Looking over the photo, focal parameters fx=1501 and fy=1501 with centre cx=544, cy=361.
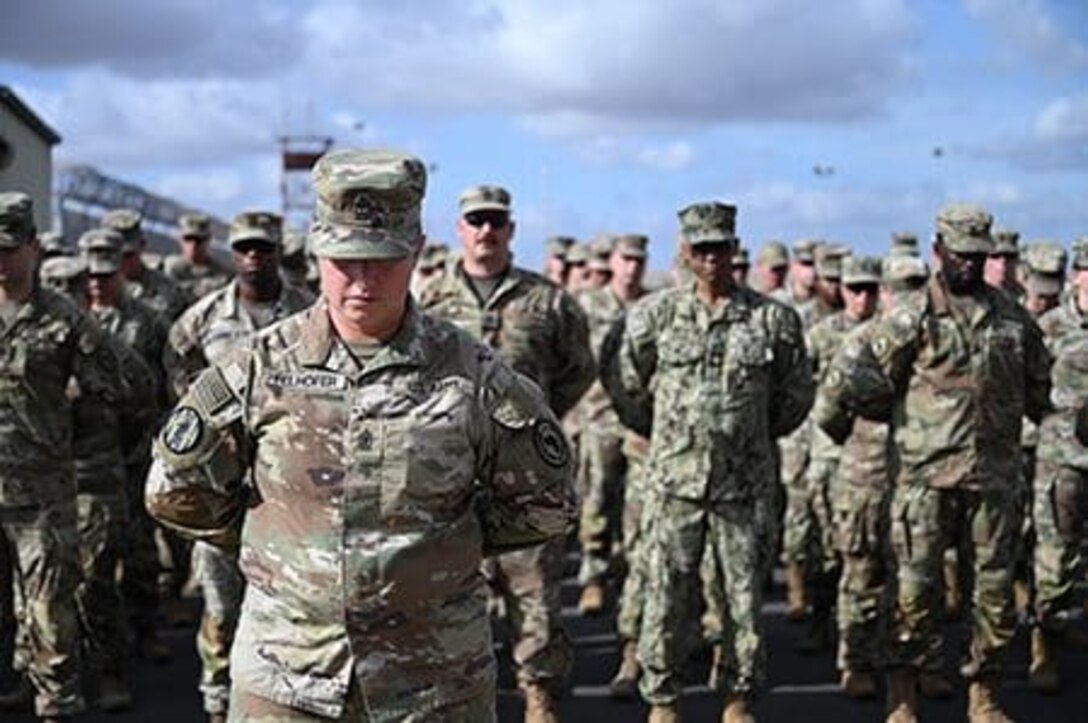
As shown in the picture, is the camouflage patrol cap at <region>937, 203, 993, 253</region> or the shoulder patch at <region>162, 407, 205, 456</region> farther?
the camouflage patrol cap at <region>937, 203, 993, 253</region>

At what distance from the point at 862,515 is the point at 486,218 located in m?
2.43

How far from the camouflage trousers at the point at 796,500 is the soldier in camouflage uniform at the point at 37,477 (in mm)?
4472

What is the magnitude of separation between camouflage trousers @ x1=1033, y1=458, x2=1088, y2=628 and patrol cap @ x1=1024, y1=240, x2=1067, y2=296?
1.55 m

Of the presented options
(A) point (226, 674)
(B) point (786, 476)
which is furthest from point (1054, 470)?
(A) point (226, 674)

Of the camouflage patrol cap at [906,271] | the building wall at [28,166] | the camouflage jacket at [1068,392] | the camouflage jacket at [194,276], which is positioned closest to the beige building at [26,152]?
the building wall at [28,166]

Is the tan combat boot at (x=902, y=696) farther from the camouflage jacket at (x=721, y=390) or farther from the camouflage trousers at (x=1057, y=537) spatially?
the camouflage trousers at (x=1057, y=537)

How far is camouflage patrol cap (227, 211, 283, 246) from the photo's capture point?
6.40 m

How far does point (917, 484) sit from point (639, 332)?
1.38 metres

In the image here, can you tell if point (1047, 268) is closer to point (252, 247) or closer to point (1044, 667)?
point (1044, 667)

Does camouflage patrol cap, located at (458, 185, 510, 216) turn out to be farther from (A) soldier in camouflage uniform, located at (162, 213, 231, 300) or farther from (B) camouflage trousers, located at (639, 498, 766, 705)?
(A) soldier in camouflage uniform, located at (162, 213, 231, 300)

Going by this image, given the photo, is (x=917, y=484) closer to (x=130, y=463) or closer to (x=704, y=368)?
(x=704, y=368)

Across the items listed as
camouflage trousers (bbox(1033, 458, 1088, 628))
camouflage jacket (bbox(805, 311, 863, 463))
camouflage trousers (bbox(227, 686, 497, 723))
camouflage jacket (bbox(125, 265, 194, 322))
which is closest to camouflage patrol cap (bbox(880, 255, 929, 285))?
camouflage jacket (bbox(805, 311, 863, 463))

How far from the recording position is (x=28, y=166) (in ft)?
55.8

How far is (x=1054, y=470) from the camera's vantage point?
26.6ft
